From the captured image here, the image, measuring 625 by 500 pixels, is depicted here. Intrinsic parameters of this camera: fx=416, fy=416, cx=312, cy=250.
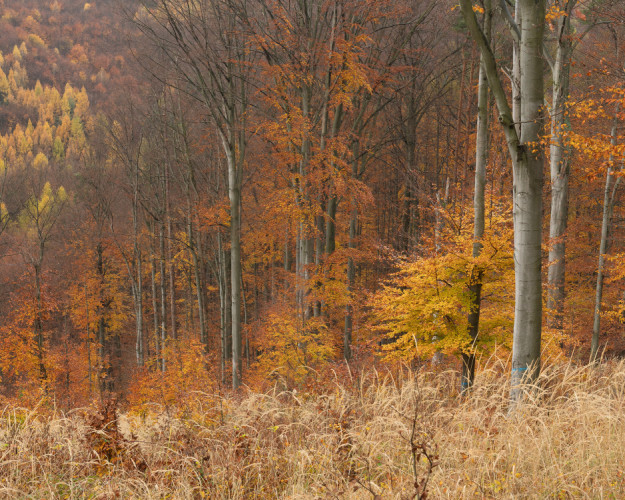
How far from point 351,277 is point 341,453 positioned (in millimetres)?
11321

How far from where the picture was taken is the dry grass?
8.18 ft

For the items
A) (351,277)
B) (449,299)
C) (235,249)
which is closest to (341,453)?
(449,299)

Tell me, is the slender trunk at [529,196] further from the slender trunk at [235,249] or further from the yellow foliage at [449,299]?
the slender trunk at [235,249]

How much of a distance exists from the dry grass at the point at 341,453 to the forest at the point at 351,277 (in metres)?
0.03

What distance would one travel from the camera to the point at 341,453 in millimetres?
2926

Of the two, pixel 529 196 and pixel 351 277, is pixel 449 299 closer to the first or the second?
pixel 529 196

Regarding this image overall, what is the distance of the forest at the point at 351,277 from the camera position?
298cm

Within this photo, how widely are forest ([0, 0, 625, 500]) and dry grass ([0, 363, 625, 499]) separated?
0.09 ft

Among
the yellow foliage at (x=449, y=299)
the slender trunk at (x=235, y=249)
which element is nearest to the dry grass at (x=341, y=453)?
the yellow foliage at (x=449, y=299)

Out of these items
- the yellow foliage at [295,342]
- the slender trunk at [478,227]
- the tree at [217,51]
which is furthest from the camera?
the yellow foliage at [295,342]

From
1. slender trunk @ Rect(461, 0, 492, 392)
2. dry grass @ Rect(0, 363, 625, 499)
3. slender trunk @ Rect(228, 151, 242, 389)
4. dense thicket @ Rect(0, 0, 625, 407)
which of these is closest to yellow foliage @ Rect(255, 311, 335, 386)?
dense thicket @ Rect(0, 0, 625, 407)

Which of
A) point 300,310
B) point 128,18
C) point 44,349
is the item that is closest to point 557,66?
point 300,310

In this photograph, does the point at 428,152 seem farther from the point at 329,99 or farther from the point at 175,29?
the point at 175,29

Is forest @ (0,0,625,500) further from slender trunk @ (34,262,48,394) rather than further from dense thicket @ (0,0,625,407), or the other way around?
slender trunk @ (34,262,48,394)
